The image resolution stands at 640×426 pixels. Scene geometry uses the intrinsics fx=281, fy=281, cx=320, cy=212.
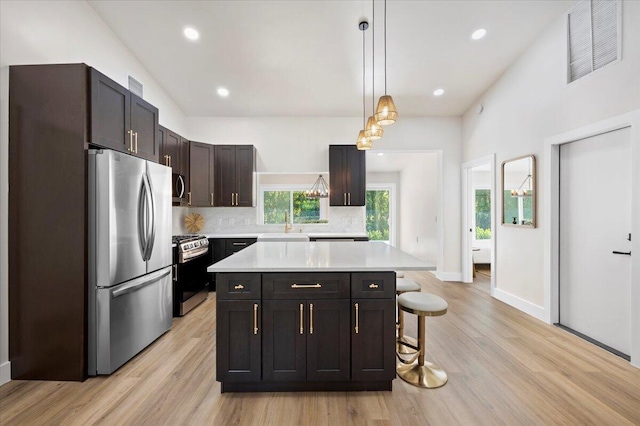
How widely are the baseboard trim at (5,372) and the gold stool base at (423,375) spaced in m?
3.03

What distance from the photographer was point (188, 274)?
3754 mm

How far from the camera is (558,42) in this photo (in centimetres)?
324

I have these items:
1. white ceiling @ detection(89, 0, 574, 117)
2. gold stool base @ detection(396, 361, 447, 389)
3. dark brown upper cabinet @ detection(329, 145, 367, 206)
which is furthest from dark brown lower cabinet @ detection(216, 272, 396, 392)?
dark brown upper cabinet @ detection(329, 145, 367, 206)

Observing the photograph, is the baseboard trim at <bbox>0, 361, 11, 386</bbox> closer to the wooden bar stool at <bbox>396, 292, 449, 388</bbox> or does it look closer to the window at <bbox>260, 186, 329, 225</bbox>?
the wooden bar stool at <bbox>396, 292, 449, 388</bbox>

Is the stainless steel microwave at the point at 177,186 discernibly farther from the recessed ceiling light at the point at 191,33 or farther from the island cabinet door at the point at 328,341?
the island cabinet door at the point at 328,341

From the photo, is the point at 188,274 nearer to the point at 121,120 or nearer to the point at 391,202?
the point at 121,120

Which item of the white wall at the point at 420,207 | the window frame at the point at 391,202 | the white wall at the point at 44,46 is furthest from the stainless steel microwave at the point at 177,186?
the window frame at the point at 391,202

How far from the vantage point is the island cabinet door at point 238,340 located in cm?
197

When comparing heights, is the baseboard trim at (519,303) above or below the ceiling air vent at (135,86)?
below

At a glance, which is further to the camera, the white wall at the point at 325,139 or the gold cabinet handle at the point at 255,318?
the white wall at the point at 325,139

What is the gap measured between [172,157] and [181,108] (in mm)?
1456

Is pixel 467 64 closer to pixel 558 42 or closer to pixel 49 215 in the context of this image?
pixel 558 42

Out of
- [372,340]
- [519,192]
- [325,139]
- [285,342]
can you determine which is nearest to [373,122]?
[372,340]

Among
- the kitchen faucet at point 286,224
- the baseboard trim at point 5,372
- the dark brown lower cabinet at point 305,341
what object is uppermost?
the kitchen faucet at point 286,224
